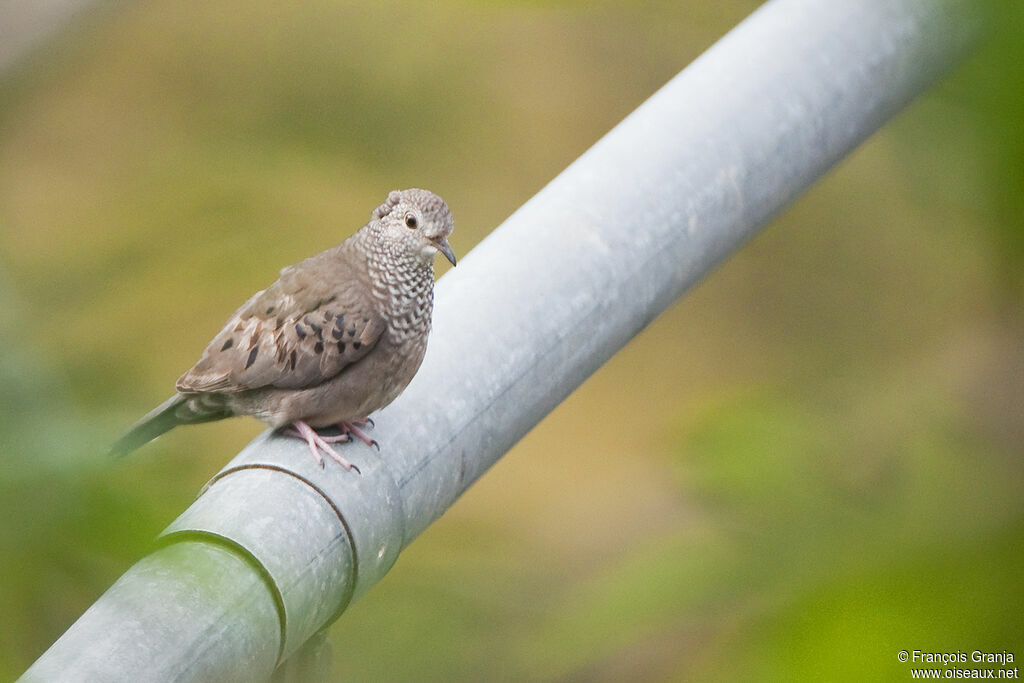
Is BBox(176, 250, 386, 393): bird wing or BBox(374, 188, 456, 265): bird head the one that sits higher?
BBox(374, 188, 456, 265): bird head

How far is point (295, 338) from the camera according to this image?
2.45 metres

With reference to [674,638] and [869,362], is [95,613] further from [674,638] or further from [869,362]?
[869,362]

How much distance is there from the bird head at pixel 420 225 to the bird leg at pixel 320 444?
49 centimetres

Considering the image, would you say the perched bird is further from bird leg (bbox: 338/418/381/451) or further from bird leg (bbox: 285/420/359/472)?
bird leg (bbox: 285/420/359/472)

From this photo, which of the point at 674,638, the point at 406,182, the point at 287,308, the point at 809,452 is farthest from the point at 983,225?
the point at 287,308

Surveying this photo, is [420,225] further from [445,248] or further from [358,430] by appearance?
[358,430]

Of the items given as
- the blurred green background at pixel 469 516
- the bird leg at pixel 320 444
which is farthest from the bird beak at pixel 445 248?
the blurred green background at pixel 469 516

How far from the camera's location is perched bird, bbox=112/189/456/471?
7.74 feet

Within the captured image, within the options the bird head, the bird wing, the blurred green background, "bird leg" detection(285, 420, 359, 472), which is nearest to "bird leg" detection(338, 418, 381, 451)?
"bird leg" detection(285, 420, 359, 472)

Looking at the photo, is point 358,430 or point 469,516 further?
point 358,430

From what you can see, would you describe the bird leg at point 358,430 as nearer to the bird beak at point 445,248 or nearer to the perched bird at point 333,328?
the perched bird at point 333,328

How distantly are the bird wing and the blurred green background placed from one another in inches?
63.4

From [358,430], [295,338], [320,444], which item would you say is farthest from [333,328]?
[320,444]

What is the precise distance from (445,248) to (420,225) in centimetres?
9
